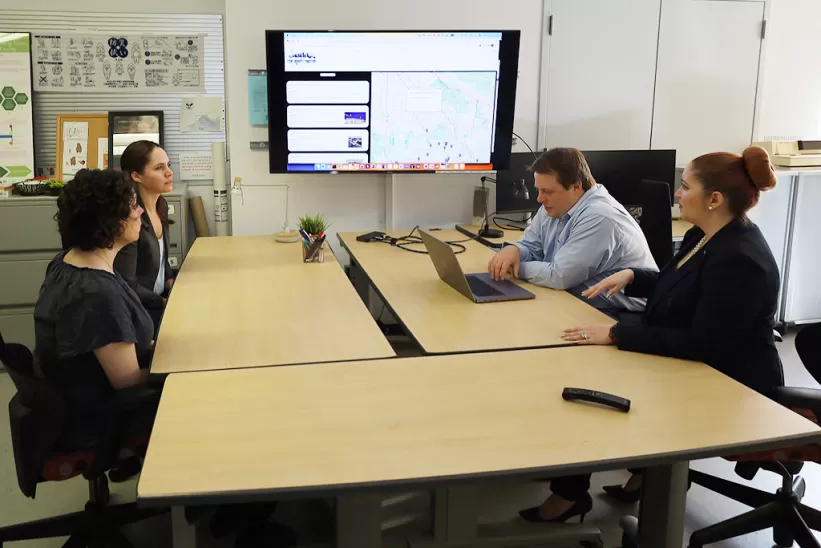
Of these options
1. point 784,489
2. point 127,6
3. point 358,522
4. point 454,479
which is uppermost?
point 127,6

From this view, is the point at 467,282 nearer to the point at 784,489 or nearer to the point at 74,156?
the point at 784,489

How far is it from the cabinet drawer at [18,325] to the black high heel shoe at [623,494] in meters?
3.08

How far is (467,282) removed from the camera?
2668 millimetres

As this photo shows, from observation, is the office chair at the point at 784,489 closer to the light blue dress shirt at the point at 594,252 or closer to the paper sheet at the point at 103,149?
the light blue dress shirt at the point at 594,252

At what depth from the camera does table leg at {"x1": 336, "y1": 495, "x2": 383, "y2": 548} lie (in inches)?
66.1

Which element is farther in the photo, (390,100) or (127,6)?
(127,6)

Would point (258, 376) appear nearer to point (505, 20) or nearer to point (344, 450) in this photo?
point (344, 450)

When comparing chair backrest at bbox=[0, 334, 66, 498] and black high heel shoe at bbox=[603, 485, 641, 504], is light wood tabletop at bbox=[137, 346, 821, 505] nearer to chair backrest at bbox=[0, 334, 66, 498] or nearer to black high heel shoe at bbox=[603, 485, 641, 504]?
chair backrest at bbox=[0, 334, 66, 498]

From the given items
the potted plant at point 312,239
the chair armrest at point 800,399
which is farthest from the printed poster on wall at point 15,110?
the chair armrest at point 800,399

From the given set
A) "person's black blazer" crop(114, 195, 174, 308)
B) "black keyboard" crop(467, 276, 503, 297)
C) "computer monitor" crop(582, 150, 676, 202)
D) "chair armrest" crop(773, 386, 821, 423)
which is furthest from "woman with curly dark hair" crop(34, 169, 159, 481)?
"computer monitor" crop(582, 150, 676, 202)

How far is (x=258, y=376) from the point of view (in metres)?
1.89

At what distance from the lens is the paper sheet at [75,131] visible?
4172mm

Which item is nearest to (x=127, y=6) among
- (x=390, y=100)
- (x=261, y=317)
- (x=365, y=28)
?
(x=365, y=28)

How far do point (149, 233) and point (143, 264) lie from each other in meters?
0.13
